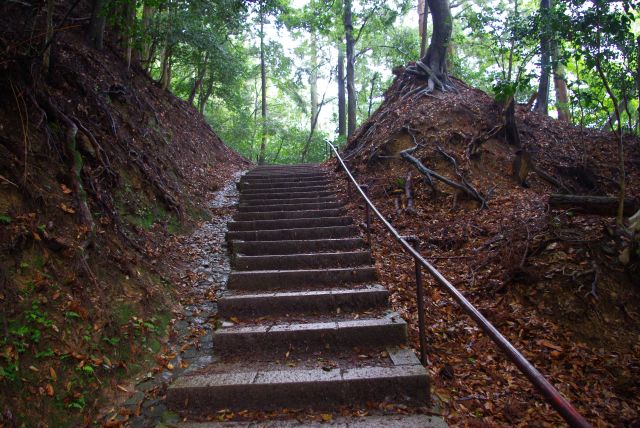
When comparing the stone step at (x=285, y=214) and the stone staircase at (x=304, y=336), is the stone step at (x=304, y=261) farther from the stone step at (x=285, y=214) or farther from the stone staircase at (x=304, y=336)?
the stone step at (x=285, y=214)

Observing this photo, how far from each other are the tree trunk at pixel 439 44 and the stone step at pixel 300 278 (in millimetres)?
6732

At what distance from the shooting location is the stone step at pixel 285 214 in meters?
6.56

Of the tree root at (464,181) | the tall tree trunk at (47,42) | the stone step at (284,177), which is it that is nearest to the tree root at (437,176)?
the tree root at (464,181)

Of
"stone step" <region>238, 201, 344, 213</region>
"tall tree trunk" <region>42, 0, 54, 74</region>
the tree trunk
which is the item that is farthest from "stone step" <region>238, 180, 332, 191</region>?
"tall tree trunk" <region>42, 0, 54, 74</region>

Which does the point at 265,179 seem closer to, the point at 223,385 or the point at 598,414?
the point at 223,385

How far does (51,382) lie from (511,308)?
4021 millimetres

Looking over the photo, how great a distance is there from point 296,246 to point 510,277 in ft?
9.07

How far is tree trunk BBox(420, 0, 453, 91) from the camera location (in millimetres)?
9367

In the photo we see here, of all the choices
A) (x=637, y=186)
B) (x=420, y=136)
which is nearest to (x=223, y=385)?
(x=420, y=136)

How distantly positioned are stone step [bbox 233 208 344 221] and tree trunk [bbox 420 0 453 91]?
16.2 feet

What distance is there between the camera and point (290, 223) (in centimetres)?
621

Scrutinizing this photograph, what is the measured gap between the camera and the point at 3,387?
2.31 meters

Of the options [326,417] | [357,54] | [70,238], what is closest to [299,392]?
[326,417]

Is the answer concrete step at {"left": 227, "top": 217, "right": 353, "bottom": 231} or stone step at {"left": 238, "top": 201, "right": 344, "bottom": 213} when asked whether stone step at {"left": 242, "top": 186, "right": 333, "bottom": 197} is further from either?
concrete step at {"left": 227, "top": 217, "right": 353, "bottom": 231}
